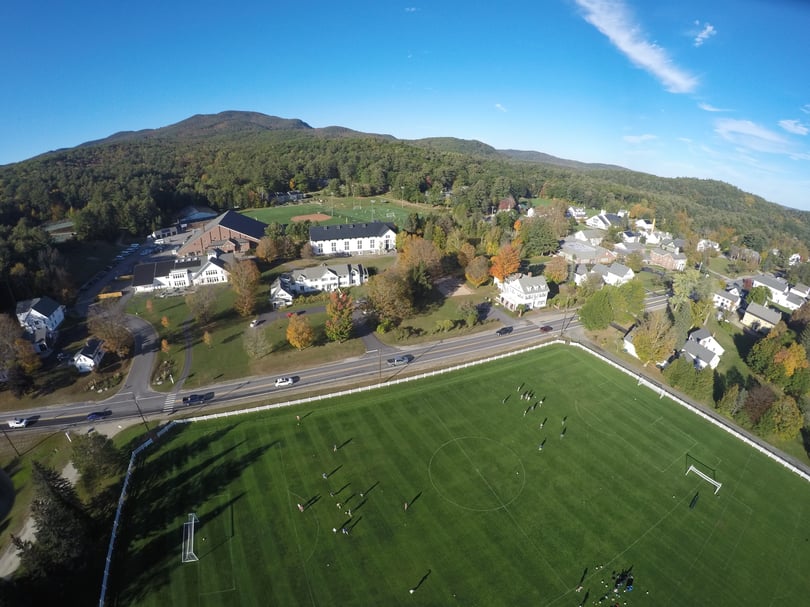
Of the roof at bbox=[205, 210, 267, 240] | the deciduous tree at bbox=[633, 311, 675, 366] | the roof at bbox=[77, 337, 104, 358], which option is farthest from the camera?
the roof at bbox=[205, 210, 267, 240]

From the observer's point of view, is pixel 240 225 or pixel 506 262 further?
pixel 240 225

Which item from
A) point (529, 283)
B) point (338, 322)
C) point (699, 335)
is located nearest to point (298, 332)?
point (338, 322)

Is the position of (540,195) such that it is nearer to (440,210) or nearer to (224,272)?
(440,210)

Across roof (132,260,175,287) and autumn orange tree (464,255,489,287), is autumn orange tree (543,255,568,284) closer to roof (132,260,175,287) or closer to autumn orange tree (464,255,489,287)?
autumn orange tree (464,255,489,287)

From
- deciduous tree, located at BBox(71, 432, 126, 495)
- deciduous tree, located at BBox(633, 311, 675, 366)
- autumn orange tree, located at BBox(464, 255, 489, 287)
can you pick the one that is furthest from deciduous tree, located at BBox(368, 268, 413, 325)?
deciduous tree, located at BBox(71, 432, 126, 495)

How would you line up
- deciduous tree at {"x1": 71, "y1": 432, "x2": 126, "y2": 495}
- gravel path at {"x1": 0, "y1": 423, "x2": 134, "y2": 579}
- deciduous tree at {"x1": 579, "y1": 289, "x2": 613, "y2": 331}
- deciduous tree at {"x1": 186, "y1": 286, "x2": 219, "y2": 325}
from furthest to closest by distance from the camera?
deciduous tree at {"x1": 579, "y1": 289, "x2": 613, "y2": 331}
deciduous tree at {"x1": 186, "y1": 286, "x2": 219, "y2": 325}
deciduous tree at {"x1": 71, "y1": 432, "x2": 126, "y2": 495}
gravel path at {"x1": 0, "y1": 423, "x2": 134, "y2": 579}

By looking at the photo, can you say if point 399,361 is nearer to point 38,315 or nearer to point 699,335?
point 699,335
